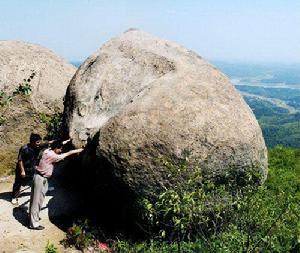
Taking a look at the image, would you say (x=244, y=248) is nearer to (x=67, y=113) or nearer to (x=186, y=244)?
(x=186, y=244)

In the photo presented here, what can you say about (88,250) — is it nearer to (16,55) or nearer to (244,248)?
(244,248)

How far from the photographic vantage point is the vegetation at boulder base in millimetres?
11625

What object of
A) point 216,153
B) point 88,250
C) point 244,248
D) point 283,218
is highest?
point 216,153

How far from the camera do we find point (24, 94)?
65.5ft

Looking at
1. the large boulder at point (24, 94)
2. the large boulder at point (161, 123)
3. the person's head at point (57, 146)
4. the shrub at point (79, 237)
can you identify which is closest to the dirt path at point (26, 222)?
the shrub at point (79, 237)

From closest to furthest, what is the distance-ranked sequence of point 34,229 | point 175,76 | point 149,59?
point 34,229 < point 175,76 < point 149,59

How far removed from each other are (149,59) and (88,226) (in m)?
6.88

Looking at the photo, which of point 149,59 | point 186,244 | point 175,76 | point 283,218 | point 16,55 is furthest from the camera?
point 16,55

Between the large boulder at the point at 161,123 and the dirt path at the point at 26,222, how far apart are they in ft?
6.87

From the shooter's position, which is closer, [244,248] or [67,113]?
[244,248]

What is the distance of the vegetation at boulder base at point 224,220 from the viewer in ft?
38.1

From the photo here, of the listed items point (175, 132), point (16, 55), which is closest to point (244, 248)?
point (175, 132)

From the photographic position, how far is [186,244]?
1383 cm

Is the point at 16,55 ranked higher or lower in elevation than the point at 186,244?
higher
